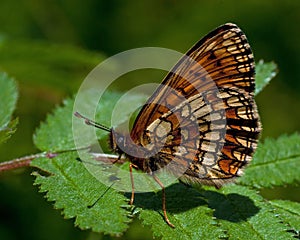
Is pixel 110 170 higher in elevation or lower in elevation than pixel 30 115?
lower

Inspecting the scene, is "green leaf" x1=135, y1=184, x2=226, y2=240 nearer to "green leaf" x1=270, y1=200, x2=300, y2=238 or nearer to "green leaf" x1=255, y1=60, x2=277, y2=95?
"green leaf" x1=270, y1=200, x2=300, y2=238

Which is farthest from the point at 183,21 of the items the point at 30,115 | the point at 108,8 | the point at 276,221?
the point at 276,221

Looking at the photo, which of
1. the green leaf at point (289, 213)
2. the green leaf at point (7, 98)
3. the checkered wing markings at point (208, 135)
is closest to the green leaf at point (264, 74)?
the checkered wing markings at point (208, 135)

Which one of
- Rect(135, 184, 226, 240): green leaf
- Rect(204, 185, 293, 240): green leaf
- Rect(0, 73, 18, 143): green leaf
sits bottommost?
Rect(204, 185, 293, 240): green leaf

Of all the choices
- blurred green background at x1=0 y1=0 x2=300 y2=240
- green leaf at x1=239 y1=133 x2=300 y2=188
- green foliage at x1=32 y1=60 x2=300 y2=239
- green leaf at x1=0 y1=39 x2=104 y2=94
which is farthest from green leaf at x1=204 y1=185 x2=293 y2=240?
blurred green background at x1=0 y1=0 x2=300 y2=240

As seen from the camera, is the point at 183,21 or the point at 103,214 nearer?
the point at 103,214

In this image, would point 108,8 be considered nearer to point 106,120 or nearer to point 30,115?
point 30,115

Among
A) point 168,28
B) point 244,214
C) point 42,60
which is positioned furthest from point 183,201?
point 168,28
